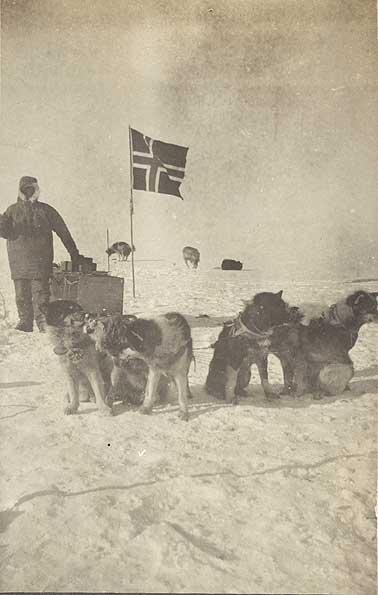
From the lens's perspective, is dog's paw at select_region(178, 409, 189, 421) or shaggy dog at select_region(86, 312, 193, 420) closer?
shaggy dog at select_region(86, 312, 193, 420)

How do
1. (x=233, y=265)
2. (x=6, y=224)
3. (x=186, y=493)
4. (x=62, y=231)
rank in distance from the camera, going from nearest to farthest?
(x=186, y=493)
(x=6, y=224)
(x=62, y=231)
(x=233, y=265)

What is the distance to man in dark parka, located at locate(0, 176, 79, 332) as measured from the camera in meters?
3.69

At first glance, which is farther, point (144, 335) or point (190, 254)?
point (190, 254)

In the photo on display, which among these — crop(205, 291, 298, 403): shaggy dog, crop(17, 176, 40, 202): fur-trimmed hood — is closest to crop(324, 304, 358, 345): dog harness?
crop(205, 291, 298, 403): shaggy dog

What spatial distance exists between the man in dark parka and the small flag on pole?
822 millimetres

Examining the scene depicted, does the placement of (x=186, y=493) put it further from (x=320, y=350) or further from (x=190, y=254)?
(x=190, y=254)

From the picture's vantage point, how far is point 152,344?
327 centimetres

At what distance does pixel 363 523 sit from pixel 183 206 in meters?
2.83

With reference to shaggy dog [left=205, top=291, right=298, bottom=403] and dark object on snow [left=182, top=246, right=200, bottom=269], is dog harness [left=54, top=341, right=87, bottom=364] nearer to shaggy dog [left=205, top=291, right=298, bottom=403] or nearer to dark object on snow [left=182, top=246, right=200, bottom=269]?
shaggy dog [left=205, top=291, right=298, bottom=403]

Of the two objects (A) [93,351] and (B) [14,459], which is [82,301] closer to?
(A) [93,351]

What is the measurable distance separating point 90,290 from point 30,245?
0.67 metres

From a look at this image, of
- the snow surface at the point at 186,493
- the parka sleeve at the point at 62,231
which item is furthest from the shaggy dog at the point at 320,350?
the parka sleeve at the point at 62,231

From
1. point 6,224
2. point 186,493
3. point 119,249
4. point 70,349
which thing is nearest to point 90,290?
point 119,249

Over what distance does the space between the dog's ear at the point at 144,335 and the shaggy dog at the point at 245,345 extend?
27.2 inches
